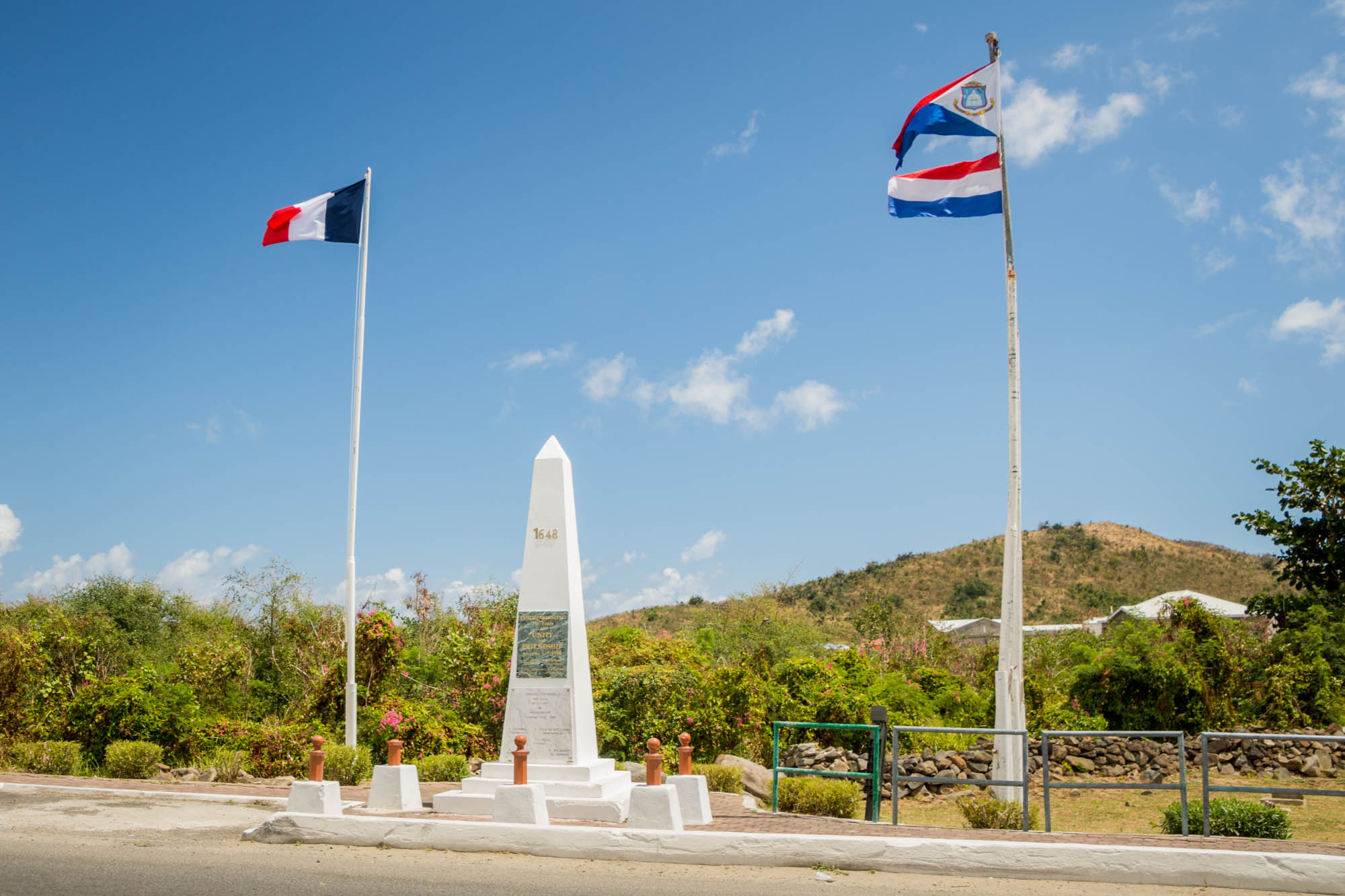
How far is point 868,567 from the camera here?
62031 millimetres

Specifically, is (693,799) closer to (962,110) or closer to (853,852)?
(853,852)

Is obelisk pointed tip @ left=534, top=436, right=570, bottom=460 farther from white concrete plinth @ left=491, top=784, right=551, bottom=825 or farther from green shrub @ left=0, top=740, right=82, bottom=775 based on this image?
green shrub @ left=0, top=740, right=82, bottom=775

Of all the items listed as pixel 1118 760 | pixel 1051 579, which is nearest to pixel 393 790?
pixel 1118 760

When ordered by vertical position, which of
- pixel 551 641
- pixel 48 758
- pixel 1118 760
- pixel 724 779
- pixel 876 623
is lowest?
pixel 1118 760

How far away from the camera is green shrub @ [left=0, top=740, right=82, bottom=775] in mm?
14352

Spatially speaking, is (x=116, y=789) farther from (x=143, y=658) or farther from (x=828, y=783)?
(x=143, y=658)

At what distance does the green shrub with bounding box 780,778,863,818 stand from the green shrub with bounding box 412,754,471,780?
511 cm

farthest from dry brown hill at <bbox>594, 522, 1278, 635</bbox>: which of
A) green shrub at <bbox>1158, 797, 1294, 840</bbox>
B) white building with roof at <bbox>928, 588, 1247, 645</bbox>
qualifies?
green shrub at <bbox>1158, 797, 1294, 840</bbox>

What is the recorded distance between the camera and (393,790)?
33.1 ft

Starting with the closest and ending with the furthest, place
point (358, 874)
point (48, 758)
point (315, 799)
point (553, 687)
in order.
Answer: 1. point (358, 874)
2. point (315, 799)
3. point (553, 687)
4. point (48, 758)

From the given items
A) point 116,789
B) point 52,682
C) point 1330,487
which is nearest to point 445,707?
point 116,789

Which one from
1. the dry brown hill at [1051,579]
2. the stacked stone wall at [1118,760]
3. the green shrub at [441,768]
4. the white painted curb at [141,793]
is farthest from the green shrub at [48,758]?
the dry brown hill at [1051,579]

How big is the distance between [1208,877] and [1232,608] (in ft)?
118

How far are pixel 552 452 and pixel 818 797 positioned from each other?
17.5 ft
